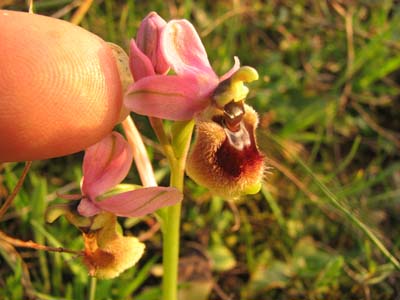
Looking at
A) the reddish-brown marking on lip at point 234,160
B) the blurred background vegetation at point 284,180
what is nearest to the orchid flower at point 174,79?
the reddish-brown marking on lip at point 234,160

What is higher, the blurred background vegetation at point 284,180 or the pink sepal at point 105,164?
the pink sepal at point 105,164

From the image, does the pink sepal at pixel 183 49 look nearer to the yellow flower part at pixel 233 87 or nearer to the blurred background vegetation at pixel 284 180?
the yellow flower part at pixel 233 87

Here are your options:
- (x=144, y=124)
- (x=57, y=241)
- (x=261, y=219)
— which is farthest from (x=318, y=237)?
(x=57, y=241)

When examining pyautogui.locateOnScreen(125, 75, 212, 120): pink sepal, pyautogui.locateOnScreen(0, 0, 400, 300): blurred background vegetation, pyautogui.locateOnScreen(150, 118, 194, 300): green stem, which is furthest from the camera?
pyautogui.locateOnScreen(0, 0, 400, 300): blurred background vegetation

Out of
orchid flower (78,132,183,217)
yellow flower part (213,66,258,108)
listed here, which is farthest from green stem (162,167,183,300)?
yellow flower part (213,66,258,108)

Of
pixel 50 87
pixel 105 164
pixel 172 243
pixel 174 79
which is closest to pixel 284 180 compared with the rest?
pixel 172 243

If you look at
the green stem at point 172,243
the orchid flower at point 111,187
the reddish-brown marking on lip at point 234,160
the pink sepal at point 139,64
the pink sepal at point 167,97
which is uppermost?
the pink sepal at point 139,64

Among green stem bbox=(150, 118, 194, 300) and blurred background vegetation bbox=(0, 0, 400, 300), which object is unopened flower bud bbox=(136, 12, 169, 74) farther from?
blurred background vegetation bbox=(0, 0, 400, 300)
